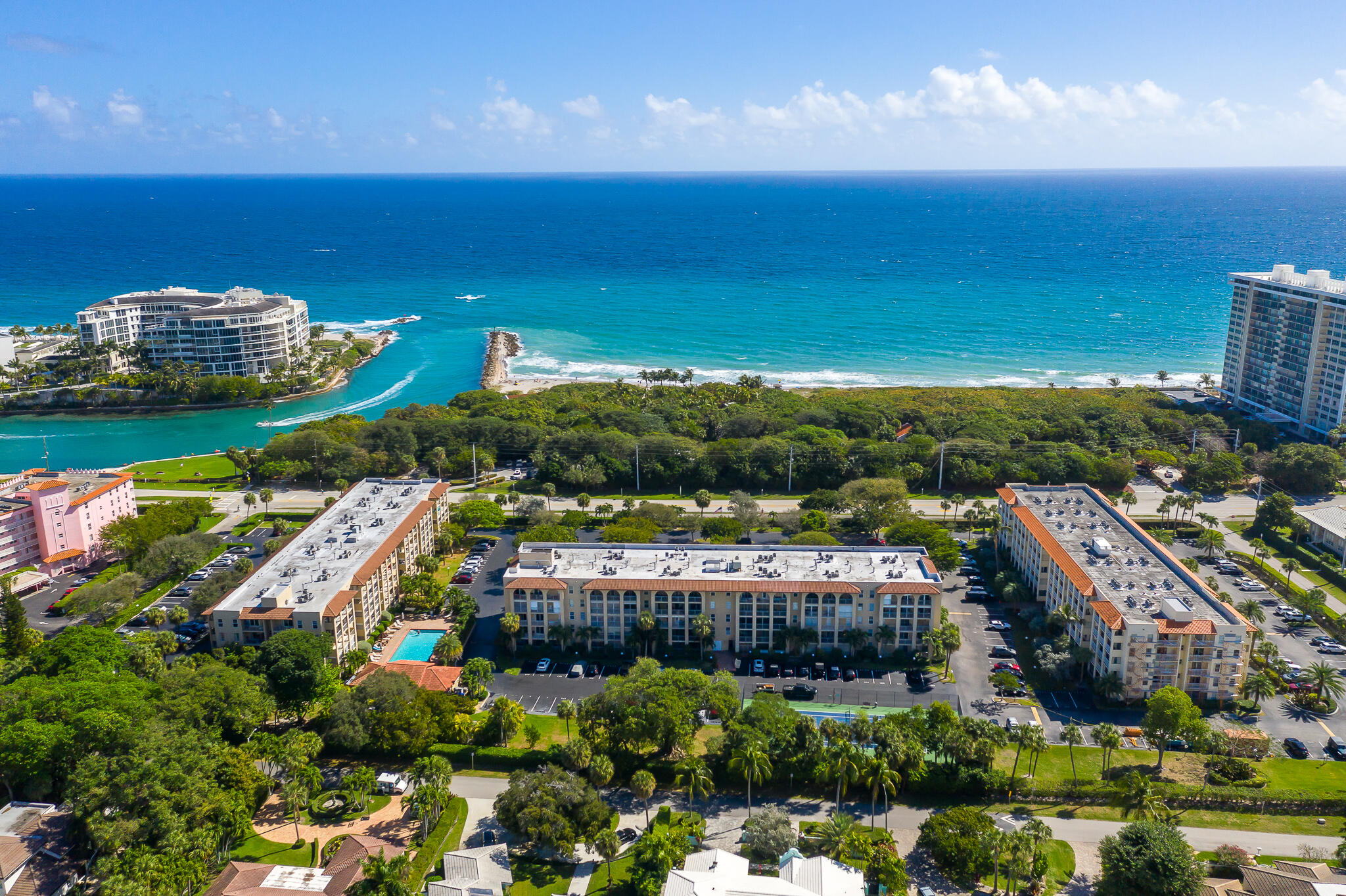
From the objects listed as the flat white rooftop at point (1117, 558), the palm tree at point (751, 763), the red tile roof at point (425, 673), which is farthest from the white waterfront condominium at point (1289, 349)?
the red tile roof at point (425, 673)

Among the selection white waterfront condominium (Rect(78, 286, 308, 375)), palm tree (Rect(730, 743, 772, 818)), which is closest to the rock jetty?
white waterfront condominium (Rect(78, 286, 308, 375))

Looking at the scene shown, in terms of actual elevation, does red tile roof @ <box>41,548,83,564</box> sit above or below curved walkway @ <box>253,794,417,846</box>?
above

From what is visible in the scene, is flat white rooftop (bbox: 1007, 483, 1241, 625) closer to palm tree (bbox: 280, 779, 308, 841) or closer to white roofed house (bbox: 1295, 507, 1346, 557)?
white roofed house (bbox: 1295, 507, 1346, 557)

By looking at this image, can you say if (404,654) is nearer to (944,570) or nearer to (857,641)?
(857,641)

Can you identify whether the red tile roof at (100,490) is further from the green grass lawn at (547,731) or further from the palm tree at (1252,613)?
the palm tree at (1252,613)

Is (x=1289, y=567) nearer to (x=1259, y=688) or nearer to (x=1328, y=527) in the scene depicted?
(x=1328, y=527)
